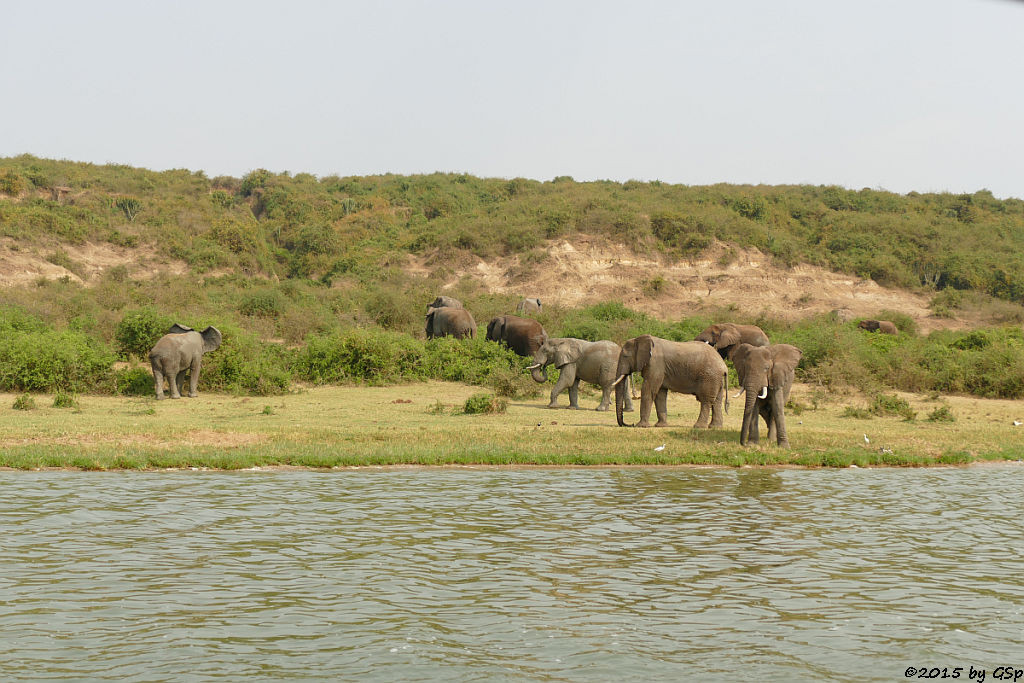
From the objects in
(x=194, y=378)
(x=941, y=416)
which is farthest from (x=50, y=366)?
(x=941, y=416)

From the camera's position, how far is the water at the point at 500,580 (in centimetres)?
639

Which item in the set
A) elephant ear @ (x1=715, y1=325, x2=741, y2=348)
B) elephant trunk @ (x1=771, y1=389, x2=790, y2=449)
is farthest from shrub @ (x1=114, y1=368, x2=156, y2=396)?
elephant ear @ (x1=715, y1=325, x2=741, y2=348)

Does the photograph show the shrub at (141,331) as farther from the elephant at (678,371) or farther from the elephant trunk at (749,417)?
the elephant trunk at (749,417)

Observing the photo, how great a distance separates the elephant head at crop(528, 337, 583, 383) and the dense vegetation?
A: 1.24 metres

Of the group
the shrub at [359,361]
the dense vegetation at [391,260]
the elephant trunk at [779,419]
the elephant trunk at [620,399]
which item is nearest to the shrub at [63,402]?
the dense vegetation at [391,260]

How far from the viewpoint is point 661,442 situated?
52.0 feet

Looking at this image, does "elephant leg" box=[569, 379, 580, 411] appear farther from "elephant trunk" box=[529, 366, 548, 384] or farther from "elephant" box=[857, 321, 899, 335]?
"elephant" box=[857, 321, 899, 335]

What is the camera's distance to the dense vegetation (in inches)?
952

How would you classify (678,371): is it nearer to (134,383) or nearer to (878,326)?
(134,383)

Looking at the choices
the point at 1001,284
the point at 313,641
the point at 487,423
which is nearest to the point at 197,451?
the point at 487,423

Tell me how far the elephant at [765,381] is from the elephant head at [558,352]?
4956 mm

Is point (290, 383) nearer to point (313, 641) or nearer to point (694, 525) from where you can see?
point (694, 525)

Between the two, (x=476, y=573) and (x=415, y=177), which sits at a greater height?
(x=415, y=177)

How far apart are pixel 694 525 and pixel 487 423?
789 cm
